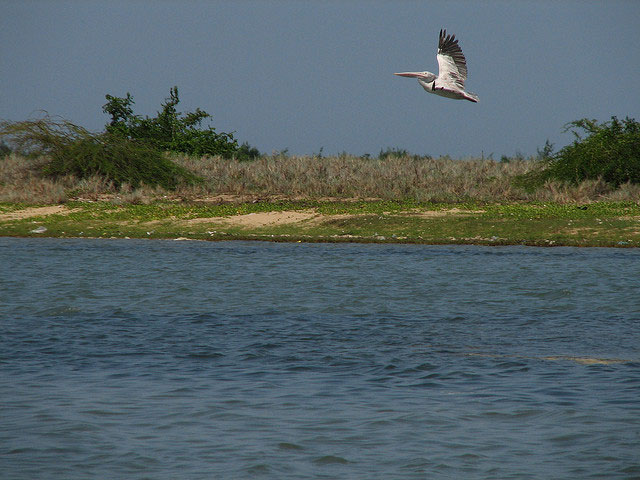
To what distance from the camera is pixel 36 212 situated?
28094 mm

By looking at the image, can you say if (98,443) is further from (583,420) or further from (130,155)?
(130,155)

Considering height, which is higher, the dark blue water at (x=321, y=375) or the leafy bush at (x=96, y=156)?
the leafy bush at (x=96, y=156)

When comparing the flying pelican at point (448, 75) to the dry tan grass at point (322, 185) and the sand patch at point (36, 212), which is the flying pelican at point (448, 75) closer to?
the dry tan grass at point (322, 185)

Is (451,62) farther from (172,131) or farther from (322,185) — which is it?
(172,131)

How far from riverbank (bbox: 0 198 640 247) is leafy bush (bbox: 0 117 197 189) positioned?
418 cm

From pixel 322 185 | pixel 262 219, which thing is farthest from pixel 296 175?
pixel 262 219

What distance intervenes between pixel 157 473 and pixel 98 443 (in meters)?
0.87

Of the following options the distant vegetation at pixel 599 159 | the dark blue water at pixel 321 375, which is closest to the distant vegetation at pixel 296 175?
the distant vegetation at pixel 599 159

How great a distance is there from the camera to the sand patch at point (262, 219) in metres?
25.8

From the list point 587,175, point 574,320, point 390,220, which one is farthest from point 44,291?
point 587,175

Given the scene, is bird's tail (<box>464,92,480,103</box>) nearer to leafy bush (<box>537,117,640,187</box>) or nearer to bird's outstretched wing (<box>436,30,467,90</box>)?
bird's outstretched wing (<box>436,30,467,90</box>)

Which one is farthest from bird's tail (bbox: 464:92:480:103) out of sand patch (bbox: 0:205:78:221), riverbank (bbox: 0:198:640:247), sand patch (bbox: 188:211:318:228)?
sand patch (bbox: 0:205:78:221)

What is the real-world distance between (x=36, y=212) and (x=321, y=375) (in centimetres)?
2113

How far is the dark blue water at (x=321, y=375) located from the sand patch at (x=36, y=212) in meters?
10.1
